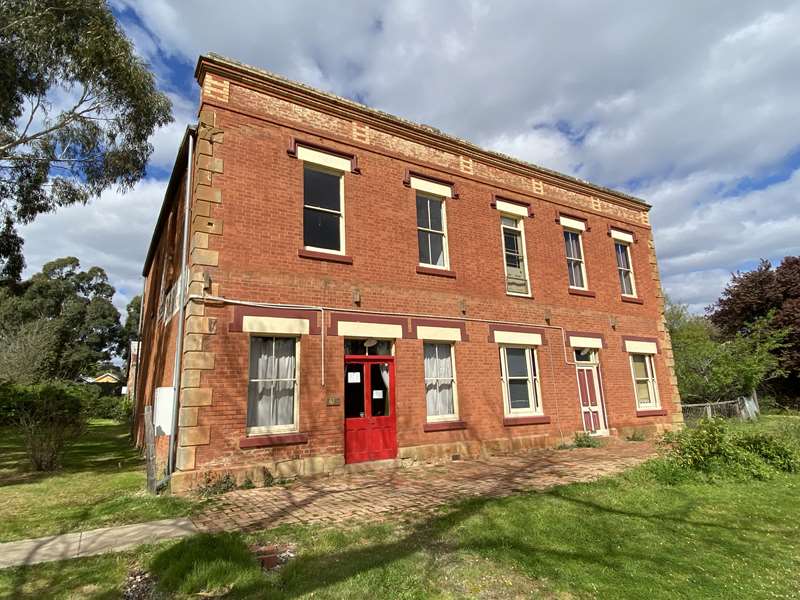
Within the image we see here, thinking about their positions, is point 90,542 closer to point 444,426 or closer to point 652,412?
point 444,426

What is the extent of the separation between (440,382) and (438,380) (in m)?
0.09

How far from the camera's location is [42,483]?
909cm

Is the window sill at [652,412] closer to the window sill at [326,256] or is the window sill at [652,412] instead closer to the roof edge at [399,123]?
the roof edge at [399,123]

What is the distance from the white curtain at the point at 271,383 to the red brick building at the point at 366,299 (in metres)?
0.03

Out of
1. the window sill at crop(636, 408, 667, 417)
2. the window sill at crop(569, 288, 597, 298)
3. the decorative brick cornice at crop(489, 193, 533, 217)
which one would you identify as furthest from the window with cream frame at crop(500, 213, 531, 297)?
the window sill at crop(636, 408, 667, 417)

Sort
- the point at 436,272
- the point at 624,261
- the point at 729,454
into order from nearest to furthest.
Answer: the point at 729,454 → the point at 436,272 → the point at 624,261

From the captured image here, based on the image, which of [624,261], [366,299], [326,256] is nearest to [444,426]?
[366,299]

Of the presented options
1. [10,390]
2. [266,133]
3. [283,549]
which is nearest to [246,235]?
[266,133]

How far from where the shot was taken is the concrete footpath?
16.3 ft

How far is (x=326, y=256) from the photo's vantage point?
1000cm

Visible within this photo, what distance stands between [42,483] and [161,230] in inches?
335

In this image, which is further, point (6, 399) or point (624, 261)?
point (6, 399)

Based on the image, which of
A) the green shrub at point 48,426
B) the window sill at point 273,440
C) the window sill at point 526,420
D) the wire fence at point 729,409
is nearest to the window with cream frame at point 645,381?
the wire fence at point 729,409

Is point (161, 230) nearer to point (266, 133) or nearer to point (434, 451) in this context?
point (266, 133)
